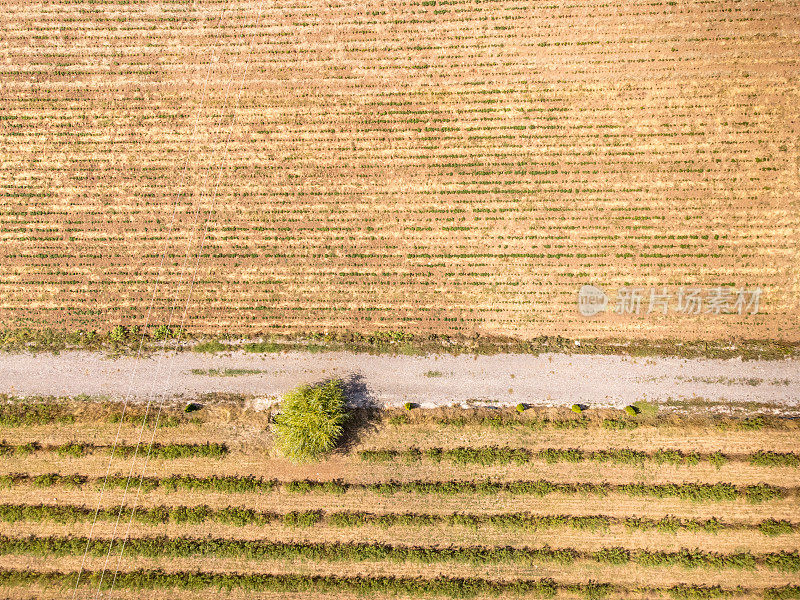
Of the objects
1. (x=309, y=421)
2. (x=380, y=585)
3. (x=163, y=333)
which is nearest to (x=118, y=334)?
(x=163, y=333)

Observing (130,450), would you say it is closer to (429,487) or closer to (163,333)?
(163,333)

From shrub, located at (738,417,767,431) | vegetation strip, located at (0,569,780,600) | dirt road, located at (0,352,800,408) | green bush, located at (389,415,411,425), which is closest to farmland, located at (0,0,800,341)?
dirt road, located at (0,352,800,408)

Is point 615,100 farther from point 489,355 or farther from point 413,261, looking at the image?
point 489,355

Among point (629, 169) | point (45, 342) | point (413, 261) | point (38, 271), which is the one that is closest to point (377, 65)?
point (413, 261)

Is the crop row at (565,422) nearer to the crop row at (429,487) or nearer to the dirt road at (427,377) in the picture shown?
the dirt road at (427,377)

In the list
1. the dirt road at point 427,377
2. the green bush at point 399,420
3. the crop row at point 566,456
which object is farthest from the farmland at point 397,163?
the crop row at point 566,456

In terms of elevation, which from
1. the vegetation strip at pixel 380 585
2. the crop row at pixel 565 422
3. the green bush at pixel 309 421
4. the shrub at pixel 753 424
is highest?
the shrub at pixel 753 424

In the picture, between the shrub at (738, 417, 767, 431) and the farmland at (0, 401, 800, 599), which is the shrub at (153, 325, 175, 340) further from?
the shrub at (738, 417, 767, 431)
